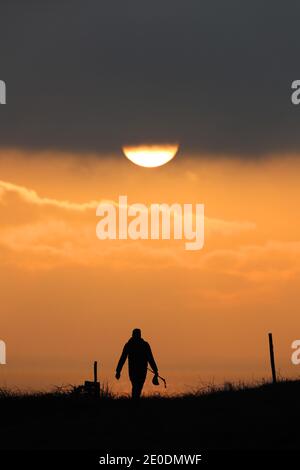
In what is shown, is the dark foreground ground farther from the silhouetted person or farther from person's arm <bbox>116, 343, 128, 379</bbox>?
person's arm <bbox>116, 343, 128, 379</bbox>

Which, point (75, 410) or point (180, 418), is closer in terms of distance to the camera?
point (180, 418)

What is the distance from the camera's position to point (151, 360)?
25125 mm

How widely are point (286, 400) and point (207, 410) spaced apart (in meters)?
2.18

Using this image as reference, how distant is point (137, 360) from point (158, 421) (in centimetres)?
282

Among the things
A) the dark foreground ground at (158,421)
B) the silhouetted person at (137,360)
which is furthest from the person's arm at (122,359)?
the dark foreground ground at (158,421)

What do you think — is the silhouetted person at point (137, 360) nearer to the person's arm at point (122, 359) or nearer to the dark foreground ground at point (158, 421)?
the person's arm at point (122, 359)

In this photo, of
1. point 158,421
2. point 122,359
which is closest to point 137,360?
point 122,359

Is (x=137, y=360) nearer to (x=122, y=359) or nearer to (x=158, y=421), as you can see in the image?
(x=122, y=359)

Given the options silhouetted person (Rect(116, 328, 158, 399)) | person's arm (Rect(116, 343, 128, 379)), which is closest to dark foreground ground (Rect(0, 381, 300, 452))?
silhouetted person (Rect(116, 328, 158, 399))

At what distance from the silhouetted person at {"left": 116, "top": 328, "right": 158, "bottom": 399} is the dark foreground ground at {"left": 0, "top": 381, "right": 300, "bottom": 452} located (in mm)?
547

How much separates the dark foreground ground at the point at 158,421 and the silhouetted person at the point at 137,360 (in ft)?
1.80

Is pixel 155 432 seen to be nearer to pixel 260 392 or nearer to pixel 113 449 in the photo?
pixel 113 449
